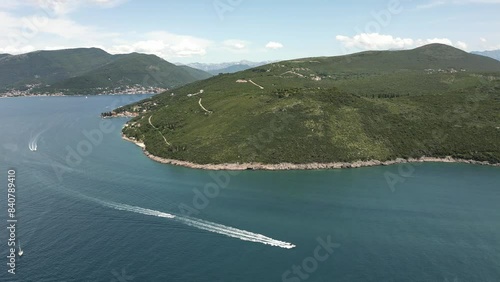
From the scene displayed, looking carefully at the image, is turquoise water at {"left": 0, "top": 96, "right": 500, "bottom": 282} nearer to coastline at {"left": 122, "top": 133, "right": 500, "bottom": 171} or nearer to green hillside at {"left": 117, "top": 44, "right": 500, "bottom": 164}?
coastline at {"left": 122, "top": 133, "right": 500, "bottom": 171}

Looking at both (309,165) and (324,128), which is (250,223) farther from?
(324,128)

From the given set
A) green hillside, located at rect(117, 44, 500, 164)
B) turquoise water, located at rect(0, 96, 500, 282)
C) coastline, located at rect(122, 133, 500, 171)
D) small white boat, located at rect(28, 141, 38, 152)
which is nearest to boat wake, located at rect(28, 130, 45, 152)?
small white boat, located at rect(28, 141, 38, 152)

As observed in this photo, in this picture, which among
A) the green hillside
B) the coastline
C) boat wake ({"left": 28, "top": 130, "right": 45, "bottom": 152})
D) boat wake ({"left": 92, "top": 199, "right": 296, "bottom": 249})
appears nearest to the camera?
boat wake ({"left": 92, "top": 199, "right": 296, "bottom": 249})

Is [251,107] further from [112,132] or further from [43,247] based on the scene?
[43,247]

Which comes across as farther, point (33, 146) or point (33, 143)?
point (33, 143)

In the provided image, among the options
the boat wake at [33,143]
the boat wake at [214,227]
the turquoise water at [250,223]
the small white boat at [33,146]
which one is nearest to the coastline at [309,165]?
the turquoise water at [250,223]

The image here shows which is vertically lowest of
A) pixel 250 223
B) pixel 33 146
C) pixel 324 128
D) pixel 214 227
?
pixel 214 227

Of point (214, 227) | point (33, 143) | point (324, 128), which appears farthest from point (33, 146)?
point (324, 128)
